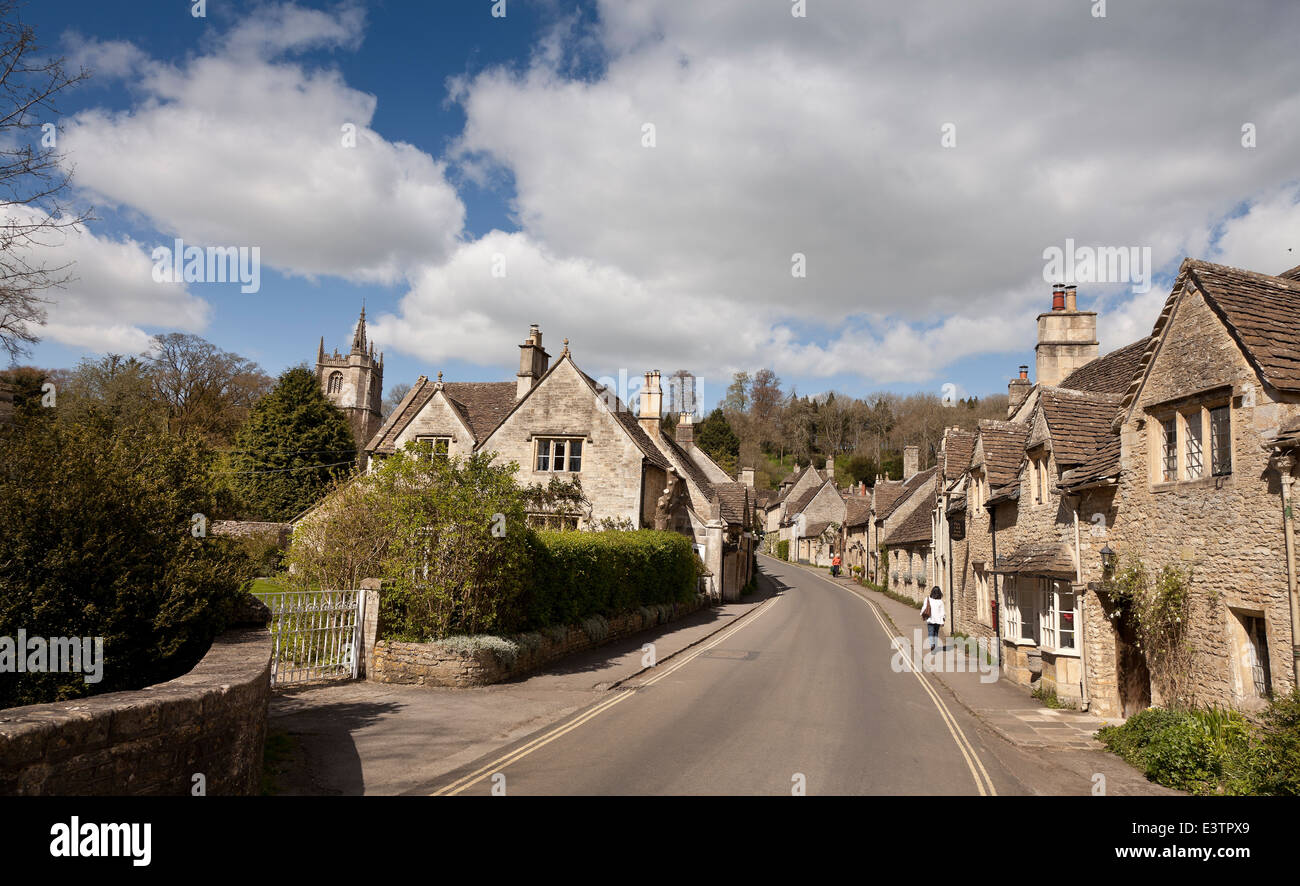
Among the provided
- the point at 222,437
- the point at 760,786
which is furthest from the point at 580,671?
the point at 222,437

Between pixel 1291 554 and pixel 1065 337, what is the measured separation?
15.9 m

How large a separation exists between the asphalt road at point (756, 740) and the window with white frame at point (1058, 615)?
8.13 feet

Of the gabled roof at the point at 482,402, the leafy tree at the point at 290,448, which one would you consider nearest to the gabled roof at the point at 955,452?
the gabled roof at the point at 482,402

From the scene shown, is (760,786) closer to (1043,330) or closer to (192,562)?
(192,562)

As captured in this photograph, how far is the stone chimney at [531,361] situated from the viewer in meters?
31.4

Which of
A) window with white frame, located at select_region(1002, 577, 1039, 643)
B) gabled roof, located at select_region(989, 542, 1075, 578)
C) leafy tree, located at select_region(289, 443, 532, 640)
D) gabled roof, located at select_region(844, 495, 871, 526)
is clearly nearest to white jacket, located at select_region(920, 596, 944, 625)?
window with white frame, located at select_region(1002, 577, 1039, 643)

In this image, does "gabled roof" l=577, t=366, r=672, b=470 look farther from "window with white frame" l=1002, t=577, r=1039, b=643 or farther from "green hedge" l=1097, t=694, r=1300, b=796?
"green hedge" l=1097, t=694, r=1300, b=796

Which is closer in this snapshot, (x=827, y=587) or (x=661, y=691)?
(x=661, y=691)

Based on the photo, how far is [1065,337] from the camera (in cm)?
2231

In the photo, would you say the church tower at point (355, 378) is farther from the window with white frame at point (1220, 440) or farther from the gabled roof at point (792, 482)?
the window with white frame at point (1220, 440)

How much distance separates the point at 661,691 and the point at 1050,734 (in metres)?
6.64

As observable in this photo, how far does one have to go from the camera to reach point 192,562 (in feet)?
27.0

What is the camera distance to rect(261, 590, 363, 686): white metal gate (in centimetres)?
1166

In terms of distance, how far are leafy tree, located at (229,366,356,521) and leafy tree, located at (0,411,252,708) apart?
34.9m
